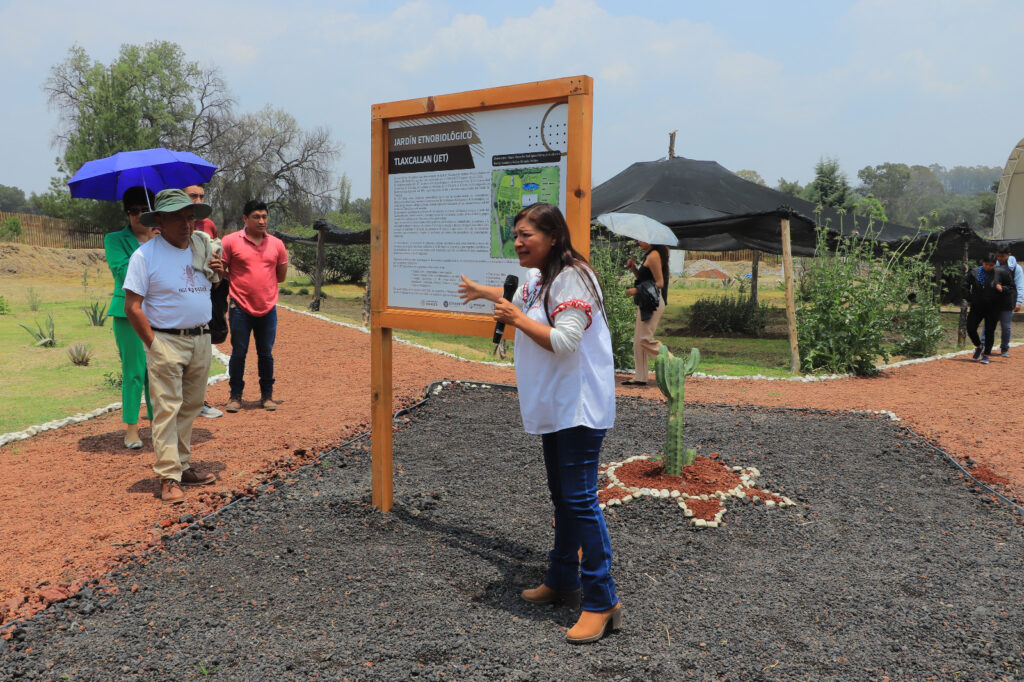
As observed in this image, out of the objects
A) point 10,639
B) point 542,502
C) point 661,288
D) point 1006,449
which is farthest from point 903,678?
point 661,288

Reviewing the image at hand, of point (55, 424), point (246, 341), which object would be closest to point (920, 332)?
point (246, 341)

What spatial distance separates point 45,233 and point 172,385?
35.1 metres

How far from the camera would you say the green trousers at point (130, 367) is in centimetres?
511

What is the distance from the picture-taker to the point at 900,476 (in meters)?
4.92

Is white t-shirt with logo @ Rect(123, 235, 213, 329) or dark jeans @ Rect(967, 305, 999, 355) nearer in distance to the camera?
white t-shirt with logo @ Rect(123, 235, 213, 329)

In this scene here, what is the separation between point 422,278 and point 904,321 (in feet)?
35.1

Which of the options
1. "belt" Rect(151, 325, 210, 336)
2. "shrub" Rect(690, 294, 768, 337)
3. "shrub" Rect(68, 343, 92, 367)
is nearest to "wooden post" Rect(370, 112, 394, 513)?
"belt" Rect(151, 325, 210, 336)

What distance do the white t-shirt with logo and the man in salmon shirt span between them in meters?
1.93

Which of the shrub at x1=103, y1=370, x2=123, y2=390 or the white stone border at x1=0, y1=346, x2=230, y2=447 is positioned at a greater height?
the shrub at x1=103, y1=370, x2=123, y2=390

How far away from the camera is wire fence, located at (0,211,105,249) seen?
30.9 meters

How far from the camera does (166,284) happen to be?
4.11 metres

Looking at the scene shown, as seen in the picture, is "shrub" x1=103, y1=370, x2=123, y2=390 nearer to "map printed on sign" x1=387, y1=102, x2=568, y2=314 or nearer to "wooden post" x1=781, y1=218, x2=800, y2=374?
"map printed on sign" x1=387, y1=102, x2=568, y2=314

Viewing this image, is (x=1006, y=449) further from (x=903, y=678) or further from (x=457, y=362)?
(x=457, y=362)

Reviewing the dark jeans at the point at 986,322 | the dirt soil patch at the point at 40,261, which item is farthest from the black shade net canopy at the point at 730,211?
the dirt soil patch at the point at 40,261
